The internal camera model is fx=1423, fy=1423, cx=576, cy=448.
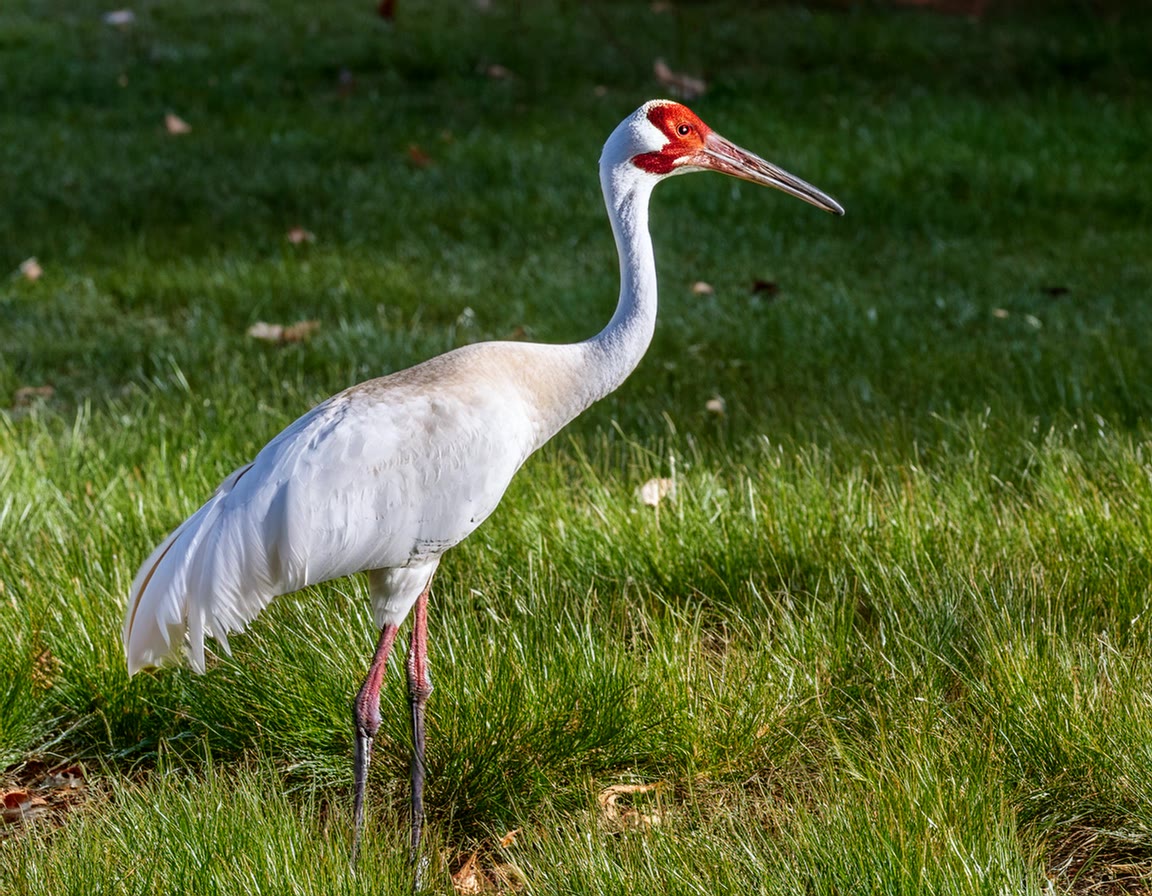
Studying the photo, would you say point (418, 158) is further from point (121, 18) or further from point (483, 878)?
point (483, 878)

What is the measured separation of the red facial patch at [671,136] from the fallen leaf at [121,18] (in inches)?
402

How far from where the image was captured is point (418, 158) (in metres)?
8.77

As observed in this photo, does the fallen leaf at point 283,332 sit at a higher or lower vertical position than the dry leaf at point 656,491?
lower

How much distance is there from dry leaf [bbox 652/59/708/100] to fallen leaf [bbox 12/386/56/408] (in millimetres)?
5685

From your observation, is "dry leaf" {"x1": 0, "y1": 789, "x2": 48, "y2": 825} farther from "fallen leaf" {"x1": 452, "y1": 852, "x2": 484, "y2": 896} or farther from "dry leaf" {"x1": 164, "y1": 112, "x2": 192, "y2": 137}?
"dry leaf" {"x1": 164, "y1": 112, "x2": 192, "y2": 137}

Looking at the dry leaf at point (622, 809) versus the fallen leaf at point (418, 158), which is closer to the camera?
the dry leaf at point (622, 809)

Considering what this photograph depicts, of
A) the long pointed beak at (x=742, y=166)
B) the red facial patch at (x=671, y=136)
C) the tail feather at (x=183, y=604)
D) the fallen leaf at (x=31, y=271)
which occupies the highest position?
the red facial patch at (x=671, y=136)

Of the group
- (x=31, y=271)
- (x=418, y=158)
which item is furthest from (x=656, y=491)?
(x=418, y=158)

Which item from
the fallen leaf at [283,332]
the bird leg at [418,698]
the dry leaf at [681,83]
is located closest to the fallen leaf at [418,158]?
the dry leaf at [681,83]

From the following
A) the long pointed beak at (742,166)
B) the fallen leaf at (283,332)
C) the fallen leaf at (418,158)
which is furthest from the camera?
the fallen leaf at (418,158)

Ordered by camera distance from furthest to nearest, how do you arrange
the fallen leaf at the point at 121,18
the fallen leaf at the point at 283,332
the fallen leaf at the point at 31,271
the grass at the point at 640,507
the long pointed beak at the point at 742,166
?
the fallen leaf at the point at 121,18, the fallen leaf at the point at 31,271, the fallen leaf at the point at 283,332, the long pointed beak at the point at 742,166, the grass at the point at 640,507

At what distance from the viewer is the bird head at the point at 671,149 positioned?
307 cm

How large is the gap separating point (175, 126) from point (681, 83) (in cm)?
351

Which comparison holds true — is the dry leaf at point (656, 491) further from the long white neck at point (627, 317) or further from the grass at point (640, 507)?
the long white neck at point (627, 317)
